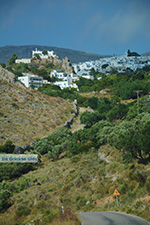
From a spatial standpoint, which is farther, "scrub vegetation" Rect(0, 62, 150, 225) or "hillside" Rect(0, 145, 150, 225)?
"scrub vegetation" Rect(0, 62, 150, 225)

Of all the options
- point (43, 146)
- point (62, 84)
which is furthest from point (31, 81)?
point (43, 146)

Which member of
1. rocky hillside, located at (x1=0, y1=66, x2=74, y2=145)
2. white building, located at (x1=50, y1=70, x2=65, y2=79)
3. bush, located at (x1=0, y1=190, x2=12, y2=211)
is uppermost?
white building, located at (x1=50, y1=70, x2=65, y2=79)

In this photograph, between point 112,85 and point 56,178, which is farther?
point 112,85

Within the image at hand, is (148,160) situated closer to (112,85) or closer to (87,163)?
(87,163)

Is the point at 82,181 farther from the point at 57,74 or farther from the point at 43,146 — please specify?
the point at 57,74

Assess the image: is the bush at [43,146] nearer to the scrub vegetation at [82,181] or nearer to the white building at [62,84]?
the scrub vegetation at [82,181]

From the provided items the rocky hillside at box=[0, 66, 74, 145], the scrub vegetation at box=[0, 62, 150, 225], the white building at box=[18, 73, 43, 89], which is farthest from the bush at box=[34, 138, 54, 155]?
the white building at box=[18, 73, 43, 89]

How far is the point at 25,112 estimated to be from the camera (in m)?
84.7

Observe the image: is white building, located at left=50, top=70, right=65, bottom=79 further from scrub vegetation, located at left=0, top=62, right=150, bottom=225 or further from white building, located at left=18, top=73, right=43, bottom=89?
scrub vegetation, located at left=0, top=62, right=150, bottom=225

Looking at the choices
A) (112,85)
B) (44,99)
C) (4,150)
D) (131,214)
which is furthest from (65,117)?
(131,214)

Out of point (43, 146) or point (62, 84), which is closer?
point (43, 146)

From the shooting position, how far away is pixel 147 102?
2940 inches

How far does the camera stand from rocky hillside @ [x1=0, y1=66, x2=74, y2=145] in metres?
68.4

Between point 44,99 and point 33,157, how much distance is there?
168 ft
